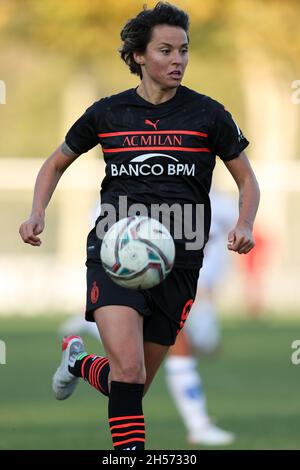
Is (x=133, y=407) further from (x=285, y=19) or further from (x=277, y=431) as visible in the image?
(x=285, y=19)

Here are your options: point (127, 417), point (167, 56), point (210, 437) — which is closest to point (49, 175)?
point (167, 56)

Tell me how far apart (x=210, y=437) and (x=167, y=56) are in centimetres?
323

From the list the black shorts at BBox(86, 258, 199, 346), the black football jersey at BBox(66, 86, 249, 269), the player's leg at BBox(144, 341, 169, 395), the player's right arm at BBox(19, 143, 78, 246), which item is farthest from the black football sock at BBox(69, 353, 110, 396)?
the player's right arm at BBox(19, 143, 78, 246)

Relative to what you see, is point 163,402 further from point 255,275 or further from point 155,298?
point 255,275

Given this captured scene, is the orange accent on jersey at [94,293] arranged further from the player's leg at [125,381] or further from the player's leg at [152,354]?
the player's leg at [152,354]

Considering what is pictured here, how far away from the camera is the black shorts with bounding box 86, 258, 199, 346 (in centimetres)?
692

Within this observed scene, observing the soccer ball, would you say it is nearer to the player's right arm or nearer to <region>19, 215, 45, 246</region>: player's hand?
<region>19, 215, 45, 246</region>: player's hand

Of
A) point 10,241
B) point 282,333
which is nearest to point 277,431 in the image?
point 282,333

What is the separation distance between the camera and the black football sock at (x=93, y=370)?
7401mm

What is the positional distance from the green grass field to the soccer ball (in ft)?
7.71

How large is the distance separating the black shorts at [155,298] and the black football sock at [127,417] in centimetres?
40

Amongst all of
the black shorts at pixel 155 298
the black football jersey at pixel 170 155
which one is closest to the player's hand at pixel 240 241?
the black football jersey at pixel 170 155

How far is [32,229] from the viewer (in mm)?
7152

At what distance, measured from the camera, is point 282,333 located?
62.0 ft
